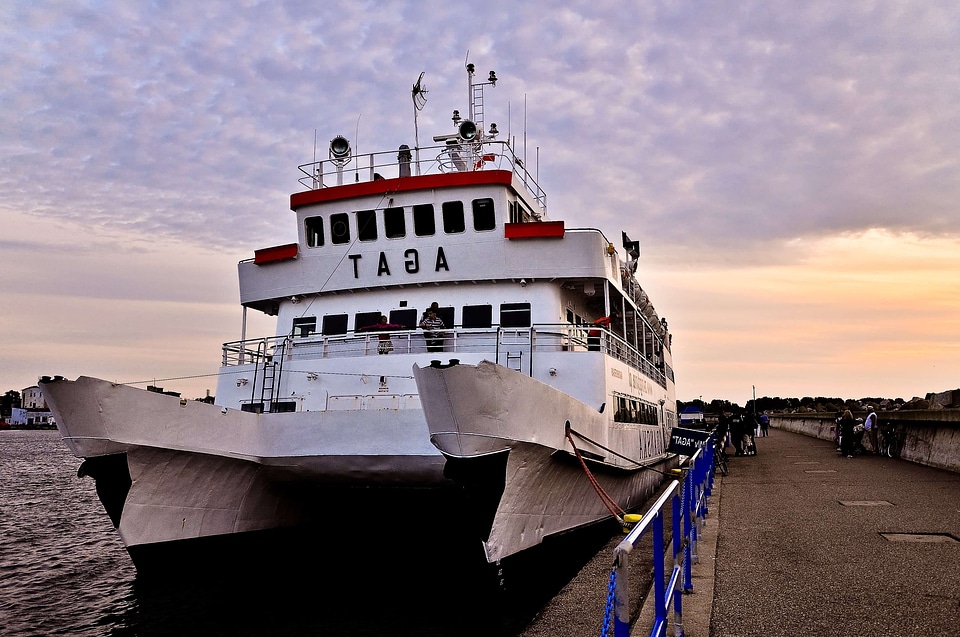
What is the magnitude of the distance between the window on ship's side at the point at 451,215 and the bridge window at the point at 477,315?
59.2 inches

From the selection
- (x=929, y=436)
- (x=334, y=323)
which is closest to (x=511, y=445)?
(x=334, y=323)

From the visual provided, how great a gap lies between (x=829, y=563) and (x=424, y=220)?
9.03 m

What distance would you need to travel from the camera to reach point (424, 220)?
1445 centimetres

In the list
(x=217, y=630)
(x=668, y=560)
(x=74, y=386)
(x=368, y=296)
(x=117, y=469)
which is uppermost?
(x=368, y=296)

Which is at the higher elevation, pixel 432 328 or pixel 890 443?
pixel 432 328

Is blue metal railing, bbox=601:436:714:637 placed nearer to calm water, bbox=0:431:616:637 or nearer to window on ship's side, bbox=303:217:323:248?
calm water, bbox=0:431:616:637

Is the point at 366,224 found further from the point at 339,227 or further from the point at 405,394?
the point at 405,394

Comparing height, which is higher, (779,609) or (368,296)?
(368,296)

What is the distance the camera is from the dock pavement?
598 cm

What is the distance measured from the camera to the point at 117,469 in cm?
965

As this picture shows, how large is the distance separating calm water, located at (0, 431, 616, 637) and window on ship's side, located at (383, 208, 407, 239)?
550cm

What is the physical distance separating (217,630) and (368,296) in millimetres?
6770

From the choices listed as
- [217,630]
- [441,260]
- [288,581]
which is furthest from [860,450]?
[217,630]

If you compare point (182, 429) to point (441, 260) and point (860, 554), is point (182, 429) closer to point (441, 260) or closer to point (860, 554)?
point (441, 260)
